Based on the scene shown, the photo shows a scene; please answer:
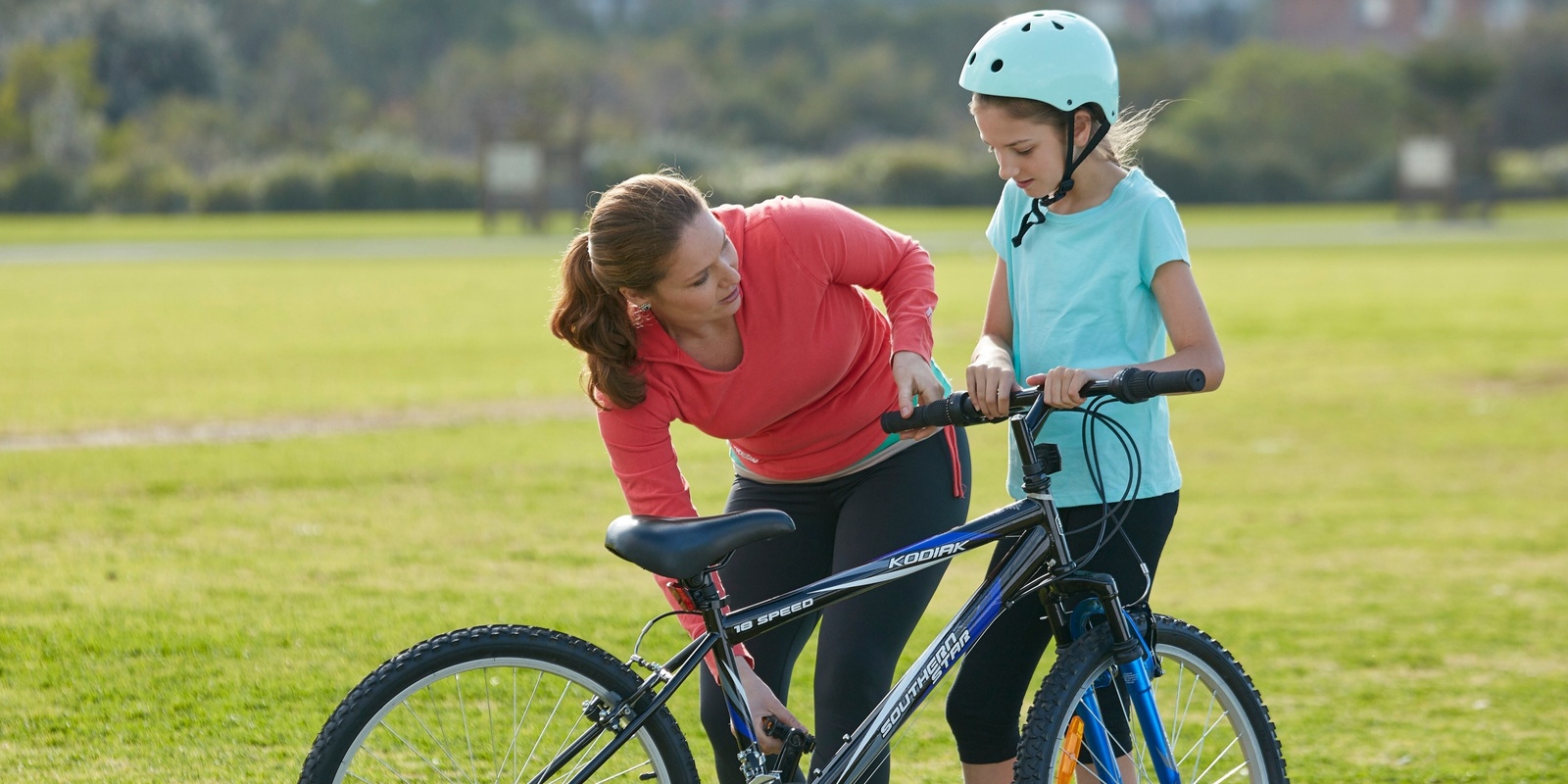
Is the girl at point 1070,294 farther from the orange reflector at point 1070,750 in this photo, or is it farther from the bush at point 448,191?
the bush at point 448,191

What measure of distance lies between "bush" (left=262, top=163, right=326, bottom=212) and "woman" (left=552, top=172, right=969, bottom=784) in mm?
47113

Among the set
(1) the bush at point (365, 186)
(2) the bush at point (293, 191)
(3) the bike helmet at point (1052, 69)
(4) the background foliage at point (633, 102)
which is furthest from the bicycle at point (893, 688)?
(1) the bush at point (365, 186)

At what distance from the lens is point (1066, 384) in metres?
3.14

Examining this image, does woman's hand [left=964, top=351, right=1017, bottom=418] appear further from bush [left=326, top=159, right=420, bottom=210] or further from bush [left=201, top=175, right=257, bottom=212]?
bush [left=201, top=175, right=257, bottom=212]

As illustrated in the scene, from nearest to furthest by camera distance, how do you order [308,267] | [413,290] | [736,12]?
[413,290]
[308,267]
[736,12]

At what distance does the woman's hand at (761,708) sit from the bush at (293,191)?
47882 millimetres

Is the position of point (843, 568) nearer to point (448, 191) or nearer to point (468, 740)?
point (468, 740)

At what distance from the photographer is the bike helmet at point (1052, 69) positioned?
3.34 m

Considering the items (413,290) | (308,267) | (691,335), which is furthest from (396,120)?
(691,335)

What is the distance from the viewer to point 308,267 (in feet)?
86.7

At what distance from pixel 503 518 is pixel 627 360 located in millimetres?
5014

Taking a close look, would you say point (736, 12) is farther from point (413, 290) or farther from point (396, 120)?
point (413, 290)

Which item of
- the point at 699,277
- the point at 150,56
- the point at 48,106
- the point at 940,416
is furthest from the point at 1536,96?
the point at 699,277

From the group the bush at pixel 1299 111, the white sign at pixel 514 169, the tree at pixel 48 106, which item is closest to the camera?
the white sign at pixel 514 169
